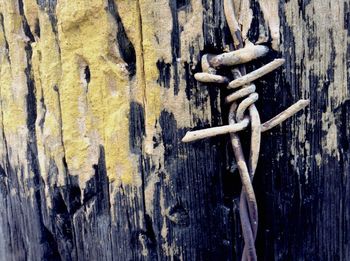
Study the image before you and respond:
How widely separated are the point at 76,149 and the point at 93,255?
0.29 meters

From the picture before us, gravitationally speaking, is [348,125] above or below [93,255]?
above

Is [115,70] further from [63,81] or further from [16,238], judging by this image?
[16,238]

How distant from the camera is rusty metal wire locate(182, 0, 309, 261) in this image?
125cm

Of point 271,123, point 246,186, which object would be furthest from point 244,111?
point 246,186

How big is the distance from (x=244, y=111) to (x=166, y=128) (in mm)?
197

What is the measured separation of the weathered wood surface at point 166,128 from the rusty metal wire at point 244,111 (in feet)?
0.08

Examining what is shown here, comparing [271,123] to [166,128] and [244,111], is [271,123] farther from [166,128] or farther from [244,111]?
[166,128]

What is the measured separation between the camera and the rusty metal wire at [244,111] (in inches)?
49.1

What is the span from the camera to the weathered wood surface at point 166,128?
→ 1.27 metres

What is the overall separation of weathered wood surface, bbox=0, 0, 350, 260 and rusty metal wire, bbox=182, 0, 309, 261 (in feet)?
0.08

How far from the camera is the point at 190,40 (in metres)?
1.26

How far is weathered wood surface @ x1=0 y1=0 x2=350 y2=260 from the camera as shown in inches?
50.1

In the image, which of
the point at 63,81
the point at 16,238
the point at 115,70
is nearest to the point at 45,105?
the point at 63,81

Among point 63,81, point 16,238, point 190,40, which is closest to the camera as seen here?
point 190,40
